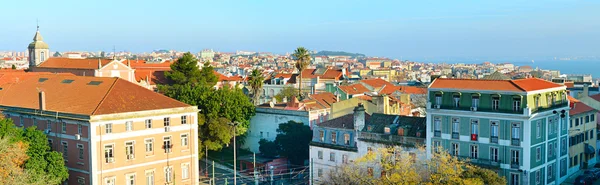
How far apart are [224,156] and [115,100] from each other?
18085 millimetres

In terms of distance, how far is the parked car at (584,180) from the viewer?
4469cm

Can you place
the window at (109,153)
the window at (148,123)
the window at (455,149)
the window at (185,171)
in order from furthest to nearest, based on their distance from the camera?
the window at (185,171) < the window at (148,123) < the window at (109,153) < the window at (455,149)

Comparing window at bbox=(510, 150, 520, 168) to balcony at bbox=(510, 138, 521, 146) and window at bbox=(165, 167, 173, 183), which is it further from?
window at bbox=(165, 167, 173, 183)

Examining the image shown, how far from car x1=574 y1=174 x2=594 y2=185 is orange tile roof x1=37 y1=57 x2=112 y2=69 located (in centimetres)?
5150

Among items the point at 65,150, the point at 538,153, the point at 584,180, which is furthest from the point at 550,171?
the point at 65,150

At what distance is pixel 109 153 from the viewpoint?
1734 inches

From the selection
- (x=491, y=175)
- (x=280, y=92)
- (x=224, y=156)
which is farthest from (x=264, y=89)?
(x=491, y=175)

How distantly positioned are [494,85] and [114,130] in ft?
82.2

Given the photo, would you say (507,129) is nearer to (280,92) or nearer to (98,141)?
(98,141)

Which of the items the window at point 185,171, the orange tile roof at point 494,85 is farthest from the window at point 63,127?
the orange tile roof at point 494,85

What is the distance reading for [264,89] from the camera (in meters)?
99.6

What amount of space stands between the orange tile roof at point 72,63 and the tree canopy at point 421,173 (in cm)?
4291

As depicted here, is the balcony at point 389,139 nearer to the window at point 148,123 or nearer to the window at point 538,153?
the window at point 538,153

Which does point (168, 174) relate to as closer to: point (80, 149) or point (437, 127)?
point (80, 149)
